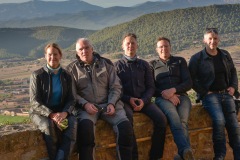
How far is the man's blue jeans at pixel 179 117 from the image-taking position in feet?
14.6

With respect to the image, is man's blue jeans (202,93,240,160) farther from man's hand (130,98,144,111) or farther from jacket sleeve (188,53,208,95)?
man's hand (130,98,144,111)

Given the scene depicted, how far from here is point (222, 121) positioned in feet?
15.4

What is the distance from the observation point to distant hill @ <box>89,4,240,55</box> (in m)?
110

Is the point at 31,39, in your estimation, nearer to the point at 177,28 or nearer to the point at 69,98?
the point at 177,28

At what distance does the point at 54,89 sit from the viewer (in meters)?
4.12

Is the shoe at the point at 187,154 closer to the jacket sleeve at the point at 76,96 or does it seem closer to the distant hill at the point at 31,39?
the jacket sleeve at the point at 76,96

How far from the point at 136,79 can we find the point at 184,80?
0.71m

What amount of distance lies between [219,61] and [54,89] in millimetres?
2334

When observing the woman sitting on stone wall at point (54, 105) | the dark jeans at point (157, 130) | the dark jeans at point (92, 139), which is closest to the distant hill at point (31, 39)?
the dark jeans at point (157, 130)

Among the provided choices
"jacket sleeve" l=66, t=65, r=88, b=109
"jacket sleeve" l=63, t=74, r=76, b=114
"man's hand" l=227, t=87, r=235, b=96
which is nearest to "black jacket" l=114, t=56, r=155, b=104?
"jacket sleeve" l=66, t=65, r=88, b=109

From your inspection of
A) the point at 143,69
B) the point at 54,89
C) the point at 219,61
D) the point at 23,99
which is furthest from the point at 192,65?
the point at 23,99

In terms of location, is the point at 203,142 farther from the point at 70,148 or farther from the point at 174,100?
the point at 70,148

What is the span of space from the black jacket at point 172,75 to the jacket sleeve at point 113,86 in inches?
26.8

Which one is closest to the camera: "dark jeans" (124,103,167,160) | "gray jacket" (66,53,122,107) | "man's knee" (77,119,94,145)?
"man's knee" (77,119,94,145)
